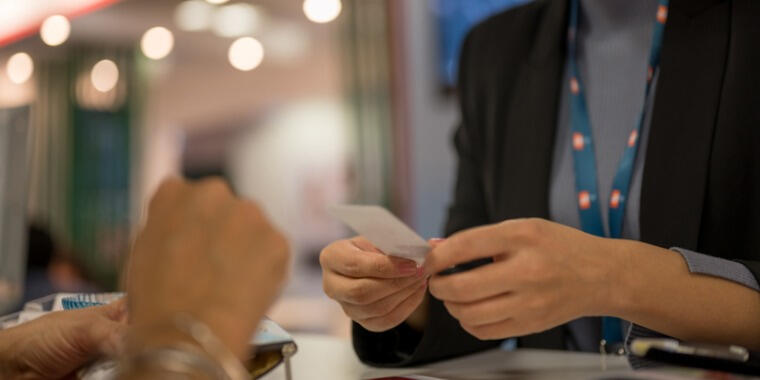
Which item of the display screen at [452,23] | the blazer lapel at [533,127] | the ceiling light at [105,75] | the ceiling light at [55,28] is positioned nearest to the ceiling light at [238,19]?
the ceiling light at [55,28]

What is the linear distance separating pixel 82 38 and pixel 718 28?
6.83m

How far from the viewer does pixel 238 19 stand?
5910mm

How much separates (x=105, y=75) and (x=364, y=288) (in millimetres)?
6985

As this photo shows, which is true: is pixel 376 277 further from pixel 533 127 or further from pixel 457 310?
pixel 533 127

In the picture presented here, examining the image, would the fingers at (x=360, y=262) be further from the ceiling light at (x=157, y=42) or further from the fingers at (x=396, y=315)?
the ceiling light at (x=157, y=42)

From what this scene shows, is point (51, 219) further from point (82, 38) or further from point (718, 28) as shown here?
point (718, 28)

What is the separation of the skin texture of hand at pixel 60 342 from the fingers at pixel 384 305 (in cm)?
28

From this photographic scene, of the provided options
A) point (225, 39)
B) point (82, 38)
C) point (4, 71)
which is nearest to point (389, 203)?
point (225, 39)

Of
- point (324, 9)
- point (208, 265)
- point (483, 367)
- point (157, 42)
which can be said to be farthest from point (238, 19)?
point (208, 265)

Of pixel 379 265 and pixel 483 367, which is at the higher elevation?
pixel 379 265

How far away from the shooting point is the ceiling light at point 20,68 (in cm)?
728

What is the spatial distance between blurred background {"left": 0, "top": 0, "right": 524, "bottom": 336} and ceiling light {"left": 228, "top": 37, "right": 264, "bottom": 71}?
0.01m

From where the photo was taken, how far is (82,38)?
7004 mm

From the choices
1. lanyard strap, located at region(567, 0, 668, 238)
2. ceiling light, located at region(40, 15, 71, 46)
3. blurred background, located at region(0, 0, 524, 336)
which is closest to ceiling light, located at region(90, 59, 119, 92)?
blurred background, located at region(0, 0, 524, 336)
